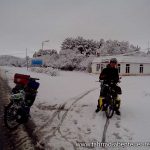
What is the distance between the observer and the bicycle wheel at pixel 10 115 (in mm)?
7310

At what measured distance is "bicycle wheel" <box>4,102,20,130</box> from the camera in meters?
7.31

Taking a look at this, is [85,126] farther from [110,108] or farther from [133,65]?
[133,65]

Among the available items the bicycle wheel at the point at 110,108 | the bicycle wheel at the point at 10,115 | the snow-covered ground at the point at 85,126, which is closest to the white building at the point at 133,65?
the snow-covered ground at the point at 85,126

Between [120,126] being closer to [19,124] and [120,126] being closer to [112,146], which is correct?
[112,146]

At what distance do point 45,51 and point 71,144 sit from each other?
311 ft

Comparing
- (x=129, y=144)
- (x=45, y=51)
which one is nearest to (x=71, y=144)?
(x=129, y=144)

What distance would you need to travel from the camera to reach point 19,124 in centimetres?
789

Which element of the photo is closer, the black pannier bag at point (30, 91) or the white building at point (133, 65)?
the black pannier bag at point (30, 91)

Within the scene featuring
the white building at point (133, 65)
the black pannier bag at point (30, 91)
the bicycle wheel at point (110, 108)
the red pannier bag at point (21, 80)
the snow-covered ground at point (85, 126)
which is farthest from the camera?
the white building at point (133, 65)

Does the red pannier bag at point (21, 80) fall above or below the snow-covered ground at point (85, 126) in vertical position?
above

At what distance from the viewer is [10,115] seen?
294 inches

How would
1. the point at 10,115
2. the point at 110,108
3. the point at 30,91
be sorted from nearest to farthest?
the point at 10,115 < the point at 30,91 < the point at 110,108

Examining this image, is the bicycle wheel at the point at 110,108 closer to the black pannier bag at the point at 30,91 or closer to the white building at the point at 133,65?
the black pannier bag at the point at 30,91

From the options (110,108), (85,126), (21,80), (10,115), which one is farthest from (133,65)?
(10,115)
